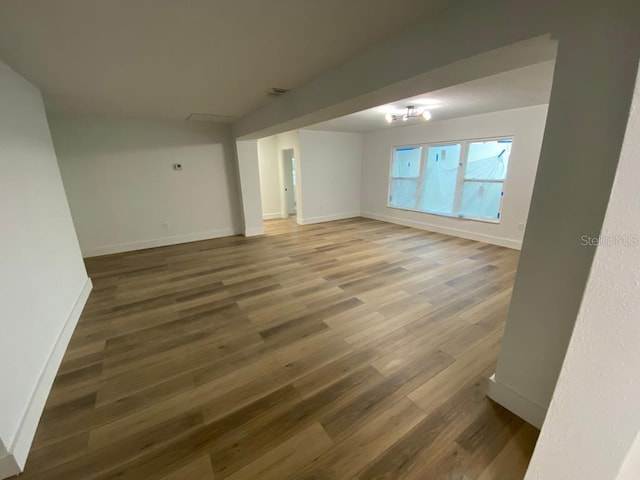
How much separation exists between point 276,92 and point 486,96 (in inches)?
109

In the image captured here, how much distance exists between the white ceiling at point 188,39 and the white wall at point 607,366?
58.9 inches

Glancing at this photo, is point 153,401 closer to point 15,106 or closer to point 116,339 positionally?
point 116,339

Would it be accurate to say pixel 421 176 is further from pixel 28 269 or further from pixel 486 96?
pixel 28 269

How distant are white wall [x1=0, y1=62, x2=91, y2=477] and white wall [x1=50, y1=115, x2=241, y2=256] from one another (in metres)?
1.85

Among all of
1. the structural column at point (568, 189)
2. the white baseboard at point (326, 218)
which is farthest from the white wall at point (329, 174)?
the structural column at point (568, 189)

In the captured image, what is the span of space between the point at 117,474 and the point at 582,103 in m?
2.77

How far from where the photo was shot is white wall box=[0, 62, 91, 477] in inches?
57.7

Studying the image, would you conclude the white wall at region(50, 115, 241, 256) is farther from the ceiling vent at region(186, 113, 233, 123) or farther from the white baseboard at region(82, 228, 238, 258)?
the ceiling vent at region(186, 113, 233, 123)

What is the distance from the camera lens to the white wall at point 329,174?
21.7 ft

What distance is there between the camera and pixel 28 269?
73.5 inches

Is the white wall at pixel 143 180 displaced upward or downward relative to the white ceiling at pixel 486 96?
downward

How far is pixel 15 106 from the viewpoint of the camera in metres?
2.16

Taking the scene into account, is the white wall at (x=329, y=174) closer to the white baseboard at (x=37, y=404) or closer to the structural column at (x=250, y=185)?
the structural column at (x=250, y=185)

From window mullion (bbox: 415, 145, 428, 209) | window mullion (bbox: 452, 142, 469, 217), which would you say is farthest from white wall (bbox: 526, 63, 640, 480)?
window mullion (bbox: 415, 145, 428, 209)
